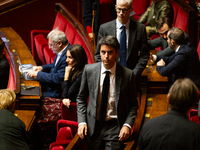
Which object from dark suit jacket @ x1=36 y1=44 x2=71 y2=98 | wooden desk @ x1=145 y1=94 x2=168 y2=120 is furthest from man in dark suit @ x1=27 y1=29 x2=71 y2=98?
wooden desk @ x1=145 y1=94 x2=168 y2=120

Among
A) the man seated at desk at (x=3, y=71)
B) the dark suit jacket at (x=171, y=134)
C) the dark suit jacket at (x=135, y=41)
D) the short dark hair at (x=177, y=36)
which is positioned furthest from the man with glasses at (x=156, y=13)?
the dark suit jacket at (x=171, y=134)

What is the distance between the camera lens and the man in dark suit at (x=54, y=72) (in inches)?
104

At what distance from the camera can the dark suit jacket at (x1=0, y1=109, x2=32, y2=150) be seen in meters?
1.58

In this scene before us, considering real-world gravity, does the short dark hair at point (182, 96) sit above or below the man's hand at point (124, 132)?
above

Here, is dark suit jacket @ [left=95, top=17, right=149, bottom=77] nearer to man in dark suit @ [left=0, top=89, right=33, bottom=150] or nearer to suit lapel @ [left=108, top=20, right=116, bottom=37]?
suit lapel @ [left=108, top=20, right=116, bottom=37]

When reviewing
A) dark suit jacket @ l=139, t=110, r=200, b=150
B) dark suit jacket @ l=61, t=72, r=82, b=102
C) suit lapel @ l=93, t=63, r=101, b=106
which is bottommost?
dark suit jacket @ l=61, t=72, r=82, b=102

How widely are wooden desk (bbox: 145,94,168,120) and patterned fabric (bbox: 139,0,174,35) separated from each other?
4.49 ft

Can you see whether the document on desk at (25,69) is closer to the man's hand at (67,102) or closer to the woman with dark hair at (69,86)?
the woman with dark hair at (69,86)

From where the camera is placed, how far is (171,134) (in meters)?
1.15

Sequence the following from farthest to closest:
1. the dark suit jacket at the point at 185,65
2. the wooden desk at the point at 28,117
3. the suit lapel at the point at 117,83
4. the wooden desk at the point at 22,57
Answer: the wooden desk at the point at 22,57, the dark suit jacket at the point at 185,65, the wooden desk at the point at 28,117, the suit lapel at the point at 117,83

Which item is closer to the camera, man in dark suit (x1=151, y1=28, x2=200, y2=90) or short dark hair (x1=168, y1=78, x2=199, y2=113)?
short dark hair (x1=168, y1=78, x2=199, y2=113)

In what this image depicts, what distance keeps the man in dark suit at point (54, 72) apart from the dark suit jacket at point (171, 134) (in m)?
1.56

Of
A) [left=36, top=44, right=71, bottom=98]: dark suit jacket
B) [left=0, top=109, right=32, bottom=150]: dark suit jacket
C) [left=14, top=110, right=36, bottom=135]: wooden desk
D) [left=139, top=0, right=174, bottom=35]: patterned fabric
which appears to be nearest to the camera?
[left=0, top=109, right=32, bottom=150]: dark suit jacket

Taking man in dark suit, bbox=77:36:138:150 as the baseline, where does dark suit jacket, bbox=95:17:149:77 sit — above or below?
above
